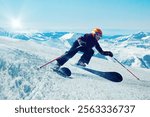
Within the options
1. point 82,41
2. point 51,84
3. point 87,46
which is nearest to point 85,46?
point 87,46

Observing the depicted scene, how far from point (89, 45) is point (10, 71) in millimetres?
3818

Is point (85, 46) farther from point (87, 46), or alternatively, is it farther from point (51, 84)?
point (51, 84)

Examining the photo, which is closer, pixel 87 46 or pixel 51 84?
pixel 51 84

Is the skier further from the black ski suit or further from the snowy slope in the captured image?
the snowy slope


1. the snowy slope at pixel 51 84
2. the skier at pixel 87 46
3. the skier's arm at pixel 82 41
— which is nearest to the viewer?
the snowy slope at pixel 51 84

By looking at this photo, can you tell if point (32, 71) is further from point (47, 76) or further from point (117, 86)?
point (117, 86)

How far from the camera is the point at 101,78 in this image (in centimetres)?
1272

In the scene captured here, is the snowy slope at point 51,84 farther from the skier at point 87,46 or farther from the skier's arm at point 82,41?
the skier's arm at point 82,41

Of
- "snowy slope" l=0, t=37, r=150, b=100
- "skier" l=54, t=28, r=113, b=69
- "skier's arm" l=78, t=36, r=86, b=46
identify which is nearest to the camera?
"snowy slope" l=0, t=37, r=150, b=100

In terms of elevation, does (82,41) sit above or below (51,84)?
above

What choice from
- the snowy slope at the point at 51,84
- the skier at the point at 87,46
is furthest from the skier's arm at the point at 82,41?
the snowy slope at the point at 51,84

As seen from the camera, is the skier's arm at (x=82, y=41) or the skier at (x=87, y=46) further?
the skier's arm at (x=82, y=41)

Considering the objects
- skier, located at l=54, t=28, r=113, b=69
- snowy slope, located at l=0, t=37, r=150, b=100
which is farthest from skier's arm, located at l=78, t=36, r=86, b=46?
snowy slope, located at l=0, t=37, r=150, b=100

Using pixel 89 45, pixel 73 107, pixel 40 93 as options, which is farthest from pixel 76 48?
pixel 73 107
